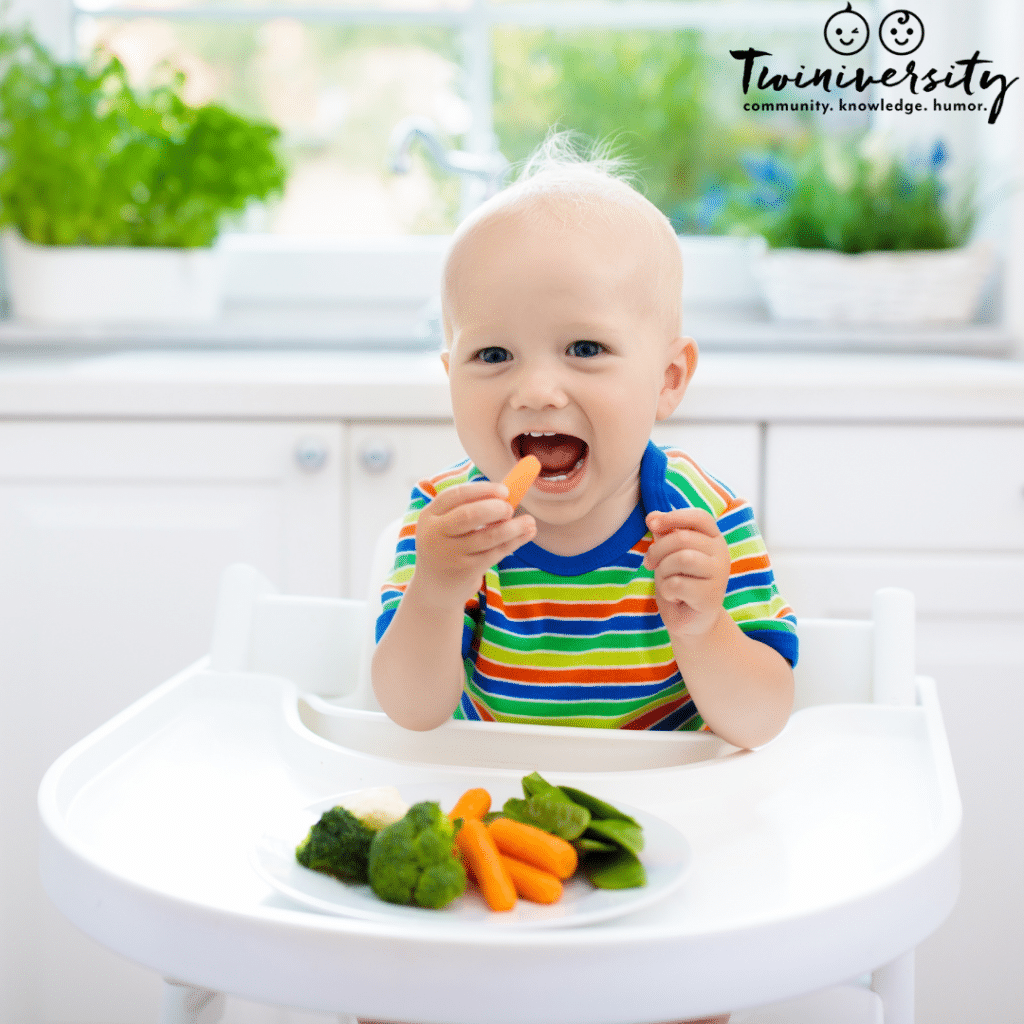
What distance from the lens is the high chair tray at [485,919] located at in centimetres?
55

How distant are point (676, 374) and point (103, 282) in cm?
126

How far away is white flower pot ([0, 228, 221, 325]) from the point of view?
6.45 ft

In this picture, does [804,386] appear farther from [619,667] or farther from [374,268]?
[374,268]

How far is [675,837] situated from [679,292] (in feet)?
1.51

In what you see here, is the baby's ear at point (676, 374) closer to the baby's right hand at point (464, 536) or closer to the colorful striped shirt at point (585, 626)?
the colorful striped shirt at point (585, 626)

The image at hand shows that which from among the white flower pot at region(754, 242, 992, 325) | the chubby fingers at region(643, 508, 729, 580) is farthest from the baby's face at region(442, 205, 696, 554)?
the white flower pot at region(754, 242, 992, 325)

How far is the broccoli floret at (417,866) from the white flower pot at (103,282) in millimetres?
1543

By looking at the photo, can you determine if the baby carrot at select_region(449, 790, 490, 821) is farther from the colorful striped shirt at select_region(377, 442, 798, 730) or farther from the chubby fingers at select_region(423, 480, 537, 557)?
the colorful striped shirt at select_region(377, 442, 798, 730)

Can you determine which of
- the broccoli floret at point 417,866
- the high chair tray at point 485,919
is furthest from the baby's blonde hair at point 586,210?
the broccoli floret at point 417,866

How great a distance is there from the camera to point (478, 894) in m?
0.64

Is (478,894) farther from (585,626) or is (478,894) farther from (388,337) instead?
(388,337)

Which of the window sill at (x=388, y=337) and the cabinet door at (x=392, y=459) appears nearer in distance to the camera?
the cabinet door at (x=392, y=459)

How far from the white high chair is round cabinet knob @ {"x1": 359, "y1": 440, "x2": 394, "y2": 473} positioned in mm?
387

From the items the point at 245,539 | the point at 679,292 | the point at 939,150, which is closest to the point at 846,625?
the point at 679,292
